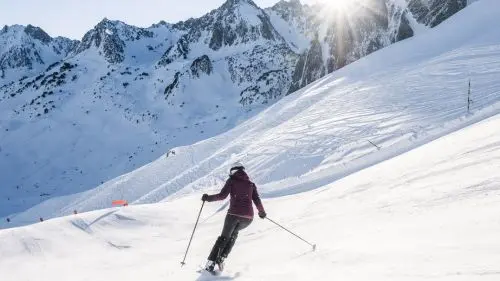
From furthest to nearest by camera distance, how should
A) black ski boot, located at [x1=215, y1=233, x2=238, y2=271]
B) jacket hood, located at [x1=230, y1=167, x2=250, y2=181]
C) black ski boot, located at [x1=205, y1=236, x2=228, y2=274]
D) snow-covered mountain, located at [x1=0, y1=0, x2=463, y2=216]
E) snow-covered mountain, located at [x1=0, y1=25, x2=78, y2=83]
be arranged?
snow-covered mountain, located at [x1=0, y1=25, x2=78, y2=83] < snow-covered mountain, located at [x1=0, y1=0, x2=463, y2=216] < jacket hood, located at [x1=230, y1=167, x2=250, y2=181] < black ski boot, located at [x1=215, y1=233, x2=238, y2=271] < black ski boot, located at [x1=205, y1=236, x2=228, y2=274]

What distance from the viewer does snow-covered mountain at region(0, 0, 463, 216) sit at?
221 feet

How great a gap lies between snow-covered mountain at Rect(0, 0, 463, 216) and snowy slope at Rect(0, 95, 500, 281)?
50.3 metres

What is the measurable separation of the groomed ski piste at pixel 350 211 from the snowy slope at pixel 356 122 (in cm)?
→ 16

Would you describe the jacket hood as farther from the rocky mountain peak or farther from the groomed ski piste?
the rocky mountain peak

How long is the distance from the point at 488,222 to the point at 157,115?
84.7m

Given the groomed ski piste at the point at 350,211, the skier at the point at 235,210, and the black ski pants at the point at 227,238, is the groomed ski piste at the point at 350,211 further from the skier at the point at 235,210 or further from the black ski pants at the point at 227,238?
the skier at the point at 235,210

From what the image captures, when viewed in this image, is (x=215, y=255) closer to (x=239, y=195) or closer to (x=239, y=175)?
(x=239, y=195)

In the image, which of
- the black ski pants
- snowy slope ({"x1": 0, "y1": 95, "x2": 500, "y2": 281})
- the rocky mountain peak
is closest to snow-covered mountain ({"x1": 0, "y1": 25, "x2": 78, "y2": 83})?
the rocky mountain peak

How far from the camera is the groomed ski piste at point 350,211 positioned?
5949mm

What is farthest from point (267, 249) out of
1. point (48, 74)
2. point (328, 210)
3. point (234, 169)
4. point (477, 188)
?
point (48, 74)

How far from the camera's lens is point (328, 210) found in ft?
38.1

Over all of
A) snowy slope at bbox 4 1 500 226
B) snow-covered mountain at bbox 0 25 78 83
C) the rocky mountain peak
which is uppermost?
the rocky mountain peak

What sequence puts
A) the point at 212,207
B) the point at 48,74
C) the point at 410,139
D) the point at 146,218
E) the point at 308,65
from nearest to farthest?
the point at 146,218, the point at 212,207, the point at 410,139, the point at 308,65, the point at 48,74

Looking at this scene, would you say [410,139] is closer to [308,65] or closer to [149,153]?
[149,153]
